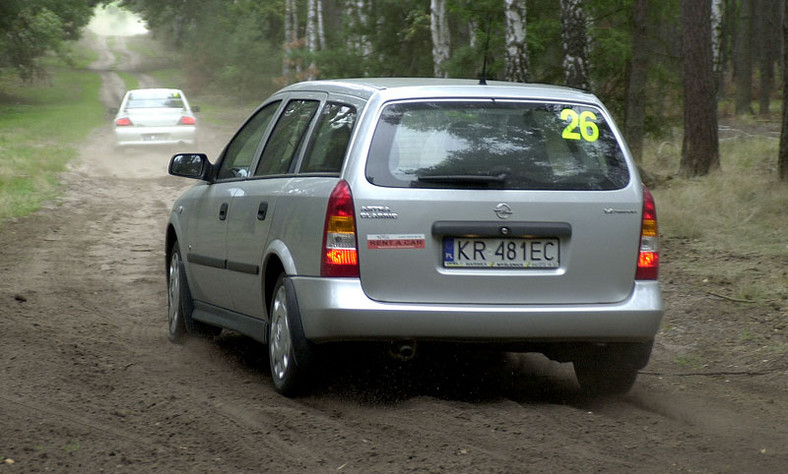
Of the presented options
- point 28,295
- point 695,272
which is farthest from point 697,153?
point 28,295

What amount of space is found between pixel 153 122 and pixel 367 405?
2180cm

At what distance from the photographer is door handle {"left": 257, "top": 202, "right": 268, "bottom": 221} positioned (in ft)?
20.7

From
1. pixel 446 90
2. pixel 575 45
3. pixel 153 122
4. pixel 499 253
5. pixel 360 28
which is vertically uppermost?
pixel 446 90

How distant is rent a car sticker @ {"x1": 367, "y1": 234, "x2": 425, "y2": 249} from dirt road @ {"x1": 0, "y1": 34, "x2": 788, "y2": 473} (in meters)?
0.69

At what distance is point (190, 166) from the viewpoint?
7.56 meters

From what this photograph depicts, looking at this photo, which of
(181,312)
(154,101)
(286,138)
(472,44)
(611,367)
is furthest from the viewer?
(154,101)

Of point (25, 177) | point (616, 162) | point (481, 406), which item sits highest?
point (616, 162)

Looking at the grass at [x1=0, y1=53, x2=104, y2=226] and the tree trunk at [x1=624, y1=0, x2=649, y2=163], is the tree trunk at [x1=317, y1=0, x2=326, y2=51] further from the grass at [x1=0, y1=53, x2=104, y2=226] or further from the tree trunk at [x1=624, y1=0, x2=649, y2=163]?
the tree trunk at [x1=624, y1=0, x2=649, y2=163]

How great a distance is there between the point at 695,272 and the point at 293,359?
5.69m

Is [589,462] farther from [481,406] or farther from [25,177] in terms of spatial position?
[25,177]

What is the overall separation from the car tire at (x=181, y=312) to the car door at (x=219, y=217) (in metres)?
0.10

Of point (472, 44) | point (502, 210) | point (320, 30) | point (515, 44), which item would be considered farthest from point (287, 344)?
point (320, 30)

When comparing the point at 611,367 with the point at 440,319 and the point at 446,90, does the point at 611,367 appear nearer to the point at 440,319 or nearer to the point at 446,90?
the point at 440,319

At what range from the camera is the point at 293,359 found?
225 inches
